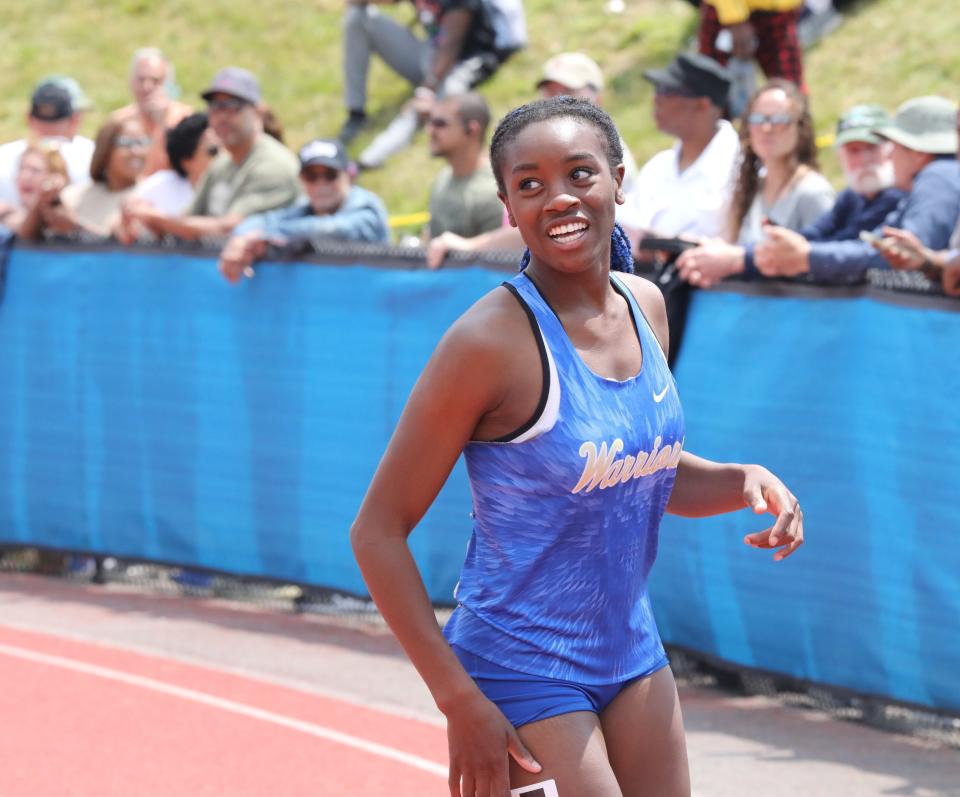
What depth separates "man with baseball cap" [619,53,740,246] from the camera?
8188mm

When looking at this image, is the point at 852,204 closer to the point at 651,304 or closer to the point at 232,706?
the point at 232,706

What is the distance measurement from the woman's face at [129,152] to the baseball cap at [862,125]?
4706 millimetres

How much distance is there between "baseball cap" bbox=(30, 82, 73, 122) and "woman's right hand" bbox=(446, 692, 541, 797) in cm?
965

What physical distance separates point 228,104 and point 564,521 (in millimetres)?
6994

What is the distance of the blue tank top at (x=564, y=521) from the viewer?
3.35 metres

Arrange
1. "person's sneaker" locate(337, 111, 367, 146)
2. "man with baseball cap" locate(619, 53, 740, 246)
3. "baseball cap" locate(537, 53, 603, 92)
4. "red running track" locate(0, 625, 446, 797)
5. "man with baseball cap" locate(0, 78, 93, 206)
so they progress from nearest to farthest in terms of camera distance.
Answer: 1. "red running track" locate(0, 625, 446, 797)
2. "man with baseball cap" locate(619, 53, 740, 246)
3. "baseball cap" locate(537, 53, 603, 92)
4. "man with baseball cap" locate(0, 78, 93, 206)
5. "person's sneaker" locate(337, 111, 367, 146)

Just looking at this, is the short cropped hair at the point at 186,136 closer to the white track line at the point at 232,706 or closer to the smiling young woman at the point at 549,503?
the white track line at the point at 232,706

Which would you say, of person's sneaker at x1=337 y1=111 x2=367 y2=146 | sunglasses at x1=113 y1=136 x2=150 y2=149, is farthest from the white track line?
person's sneaker at x1=337 y1=111 x2=367 y2=146

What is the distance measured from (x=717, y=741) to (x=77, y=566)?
5218 mm

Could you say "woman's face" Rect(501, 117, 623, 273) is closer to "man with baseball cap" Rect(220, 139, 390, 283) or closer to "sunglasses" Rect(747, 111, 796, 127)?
"sunglasses" Rect(747, 111, 796, 127)

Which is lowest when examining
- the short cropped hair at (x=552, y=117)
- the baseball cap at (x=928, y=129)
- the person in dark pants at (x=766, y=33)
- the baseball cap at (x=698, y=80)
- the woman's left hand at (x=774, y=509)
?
the woman's left hand at (x=774, y=509)

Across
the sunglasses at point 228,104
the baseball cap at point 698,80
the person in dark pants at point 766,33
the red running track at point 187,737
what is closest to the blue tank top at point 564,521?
the red running track at point 187,737

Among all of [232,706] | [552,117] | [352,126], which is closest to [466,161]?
[232,706]

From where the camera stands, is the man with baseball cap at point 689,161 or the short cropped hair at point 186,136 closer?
the man with baseball cap at point 689,161
